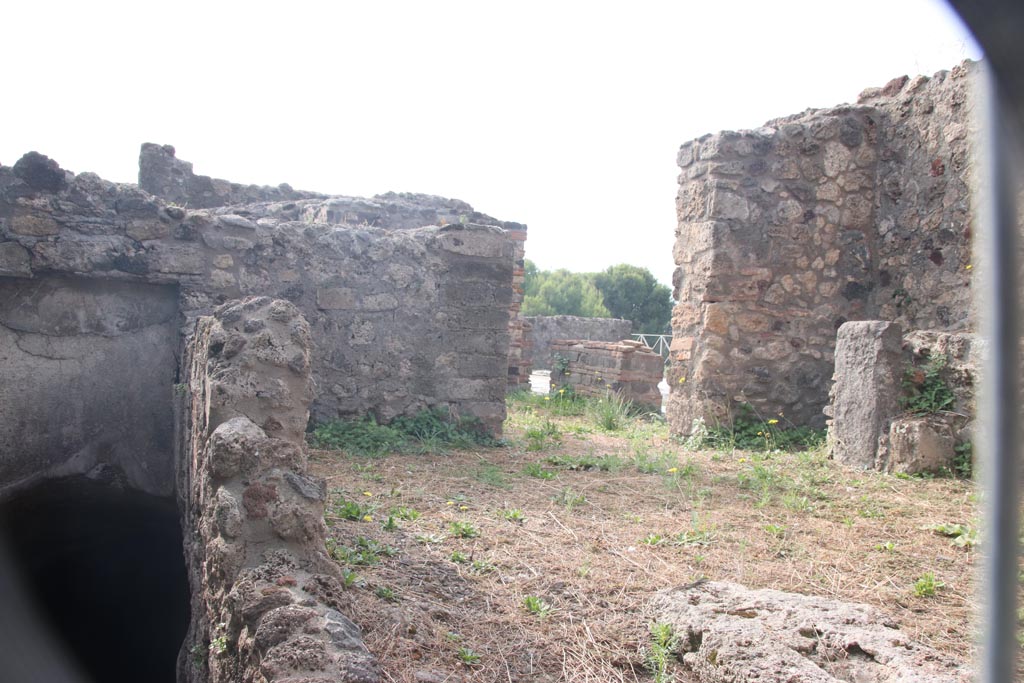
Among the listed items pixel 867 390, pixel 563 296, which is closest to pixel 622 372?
pixel 867 390

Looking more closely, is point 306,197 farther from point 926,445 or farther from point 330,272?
point 926,445

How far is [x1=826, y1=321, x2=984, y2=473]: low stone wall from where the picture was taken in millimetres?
5168

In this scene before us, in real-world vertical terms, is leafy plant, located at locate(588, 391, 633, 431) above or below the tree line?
below

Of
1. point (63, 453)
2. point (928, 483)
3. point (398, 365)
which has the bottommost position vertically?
point (63, 453)

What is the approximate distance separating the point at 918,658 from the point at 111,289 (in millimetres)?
5264

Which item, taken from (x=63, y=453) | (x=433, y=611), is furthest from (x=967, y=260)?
(x=63, y=453)

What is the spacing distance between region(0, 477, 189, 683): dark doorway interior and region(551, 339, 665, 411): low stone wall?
592cm

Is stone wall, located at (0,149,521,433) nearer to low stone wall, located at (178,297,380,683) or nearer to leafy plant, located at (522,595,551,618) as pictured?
low stone wall, located at (178,297,380,683)

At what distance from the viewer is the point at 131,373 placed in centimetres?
533

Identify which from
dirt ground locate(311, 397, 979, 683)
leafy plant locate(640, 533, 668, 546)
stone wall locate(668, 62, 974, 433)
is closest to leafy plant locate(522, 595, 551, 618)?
dirt ground locate(311, 397, 979, 683)

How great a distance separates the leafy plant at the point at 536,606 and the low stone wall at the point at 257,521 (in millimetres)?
772

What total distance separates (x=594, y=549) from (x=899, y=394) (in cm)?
311

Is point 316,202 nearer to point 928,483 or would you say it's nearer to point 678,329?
point 678,329

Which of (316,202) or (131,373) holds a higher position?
(316,202)
